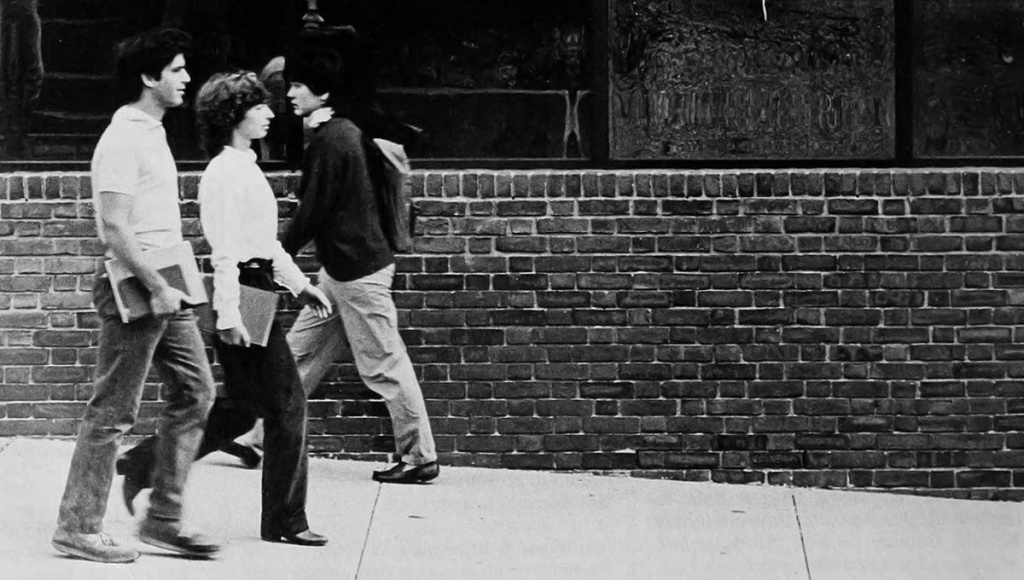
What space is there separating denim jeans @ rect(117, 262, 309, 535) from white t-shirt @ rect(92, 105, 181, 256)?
0.51 meters

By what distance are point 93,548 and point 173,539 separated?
0.98 feet

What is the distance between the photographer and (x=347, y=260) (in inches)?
300

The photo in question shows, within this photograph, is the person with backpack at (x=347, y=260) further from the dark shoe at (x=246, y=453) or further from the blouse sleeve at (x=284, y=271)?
the blouse sleeve at (x=284, y=271)

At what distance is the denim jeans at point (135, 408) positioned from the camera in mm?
6215

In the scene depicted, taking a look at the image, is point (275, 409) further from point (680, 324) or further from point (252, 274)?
point (680, 324)

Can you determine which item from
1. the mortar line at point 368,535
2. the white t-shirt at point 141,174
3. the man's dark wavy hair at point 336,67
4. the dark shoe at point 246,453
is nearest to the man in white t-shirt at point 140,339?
the white t-shirt at point 141,174

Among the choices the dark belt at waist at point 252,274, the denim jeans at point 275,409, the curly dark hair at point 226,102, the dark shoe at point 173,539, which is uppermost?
the curly dark hair at point 226,102

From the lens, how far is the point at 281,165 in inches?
328

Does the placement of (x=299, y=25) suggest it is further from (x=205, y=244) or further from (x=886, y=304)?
(x=886, y=304)

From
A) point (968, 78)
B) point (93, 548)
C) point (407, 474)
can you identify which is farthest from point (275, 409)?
point (968, 78)

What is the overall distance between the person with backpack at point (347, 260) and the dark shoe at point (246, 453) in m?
0.40

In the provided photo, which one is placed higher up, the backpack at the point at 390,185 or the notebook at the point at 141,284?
the backpack at the point at 390,185

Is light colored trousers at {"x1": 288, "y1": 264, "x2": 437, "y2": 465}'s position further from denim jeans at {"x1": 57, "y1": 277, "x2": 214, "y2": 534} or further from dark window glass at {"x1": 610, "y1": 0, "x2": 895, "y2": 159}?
dark window glass at {"x1": 610, "y1": 0, "x2": 895, "y2": 159}

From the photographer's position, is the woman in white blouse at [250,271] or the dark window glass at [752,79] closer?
the woman in white blouse at [250,271]
